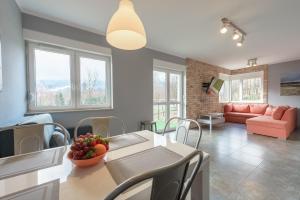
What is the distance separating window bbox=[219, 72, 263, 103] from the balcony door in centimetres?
268

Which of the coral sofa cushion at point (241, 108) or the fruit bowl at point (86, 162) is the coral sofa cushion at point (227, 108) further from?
the fruit bowl at point (86, 162)

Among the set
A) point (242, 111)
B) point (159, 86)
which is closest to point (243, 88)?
point (242, 111)

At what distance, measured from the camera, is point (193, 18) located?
2.48 metres

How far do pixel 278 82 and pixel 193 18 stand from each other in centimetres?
497

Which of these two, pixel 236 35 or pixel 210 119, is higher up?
pixel 236 35

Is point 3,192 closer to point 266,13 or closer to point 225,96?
point 266,13

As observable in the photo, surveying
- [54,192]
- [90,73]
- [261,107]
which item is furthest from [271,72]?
[54,192]

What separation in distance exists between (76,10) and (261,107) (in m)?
6.49

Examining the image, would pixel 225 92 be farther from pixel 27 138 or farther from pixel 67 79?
pixel 27 138

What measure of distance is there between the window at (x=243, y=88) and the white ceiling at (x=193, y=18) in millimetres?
2391

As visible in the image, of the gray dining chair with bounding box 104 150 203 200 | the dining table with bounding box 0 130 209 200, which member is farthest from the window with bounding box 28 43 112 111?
the gray dining chair with bounding box 104 150 203 200

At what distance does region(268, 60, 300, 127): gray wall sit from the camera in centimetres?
506

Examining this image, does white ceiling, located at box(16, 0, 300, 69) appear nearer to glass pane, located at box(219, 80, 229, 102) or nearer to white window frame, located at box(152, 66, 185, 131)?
white window frame, located at box(152, 66, 185, 131)

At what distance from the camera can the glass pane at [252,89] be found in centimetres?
600
